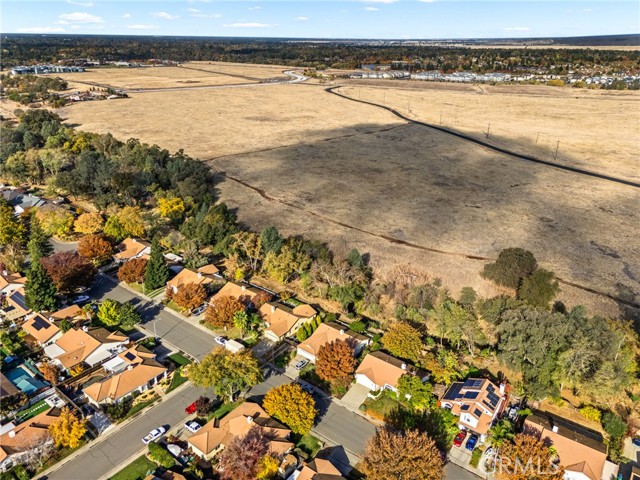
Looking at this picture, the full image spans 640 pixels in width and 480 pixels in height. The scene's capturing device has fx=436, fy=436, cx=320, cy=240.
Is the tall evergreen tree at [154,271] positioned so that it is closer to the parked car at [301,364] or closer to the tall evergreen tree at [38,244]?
the tall evergreen tree at [38,244]

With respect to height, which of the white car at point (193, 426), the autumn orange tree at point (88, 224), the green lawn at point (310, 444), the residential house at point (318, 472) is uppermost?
the autumn orange tree at point (88, 224)

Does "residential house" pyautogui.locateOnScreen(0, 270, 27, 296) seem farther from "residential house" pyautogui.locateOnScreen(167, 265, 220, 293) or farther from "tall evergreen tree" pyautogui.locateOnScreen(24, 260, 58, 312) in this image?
"residential house" pyautogui.locateOnScreen(167, 265, 220, 293)

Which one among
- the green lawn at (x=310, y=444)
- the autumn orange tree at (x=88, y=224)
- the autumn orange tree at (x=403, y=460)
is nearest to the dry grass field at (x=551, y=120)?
the autumn orange tree at (x=403, y=460)

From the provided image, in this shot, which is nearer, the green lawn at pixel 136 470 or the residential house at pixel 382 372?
the green lawn at pixel 136 470

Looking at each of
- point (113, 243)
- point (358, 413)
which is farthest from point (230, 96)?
point (358, 413)

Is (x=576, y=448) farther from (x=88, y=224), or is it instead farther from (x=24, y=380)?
(x=88, y=224)

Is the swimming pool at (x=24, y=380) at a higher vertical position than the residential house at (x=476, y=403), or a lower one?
lower
